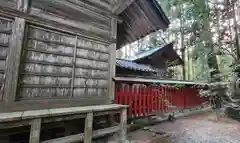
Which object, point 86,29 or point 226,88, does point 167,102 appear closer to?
point 86,29

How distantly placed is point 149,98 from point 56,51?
352cm

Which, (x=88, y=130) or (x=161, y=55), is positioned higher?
(x=161, y=55)

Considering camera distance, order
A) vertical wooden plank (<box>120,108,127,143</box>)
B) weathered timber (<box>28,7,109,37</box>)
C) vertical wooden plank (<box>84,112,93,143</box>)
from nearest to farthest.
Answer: vertical wooden plank (<box>84,112,93,143</box>)
weathered timber (<box>28,7,109,37</box>)
vertical wooden plank (<box>120,108,127,143</box>)

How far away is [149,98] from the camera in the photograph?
15.9 ft

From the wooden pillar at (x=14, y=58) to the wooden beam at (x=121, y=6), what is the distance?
94.0 inches

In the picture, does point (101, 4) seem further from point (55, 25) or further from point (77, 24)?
point (55, 25)

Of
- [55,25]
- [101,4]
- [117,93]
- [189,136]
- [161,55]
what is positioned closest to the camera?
[55,25]

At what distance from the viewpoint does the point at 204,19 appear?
8.84 m

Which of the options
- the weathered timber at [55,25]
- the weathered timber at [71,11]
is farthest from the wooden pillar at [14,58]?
the weathered timber at [71,11]

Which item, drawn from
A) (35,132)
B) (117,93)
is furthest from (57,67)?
(117,93)

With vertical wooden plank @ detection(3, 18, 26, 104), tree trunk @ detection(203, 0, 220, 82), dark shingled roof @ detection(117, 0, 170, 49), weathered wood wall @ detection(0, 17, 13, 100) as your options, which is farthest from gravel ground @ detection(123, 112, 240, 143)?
tree trunk @ detection(203, 0, 220, 82)

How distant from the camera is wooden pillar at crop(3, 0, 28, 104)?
241cm

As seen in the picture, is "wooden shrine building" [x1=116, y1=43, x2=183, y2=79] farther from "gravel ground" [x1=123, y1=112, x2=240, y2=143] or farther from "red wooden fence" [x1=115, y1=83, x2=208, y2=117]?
"gravel ground" [x1=123, y1=112, x2=240, y2=143]

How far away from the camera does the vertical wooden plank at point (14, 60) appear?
241cm
